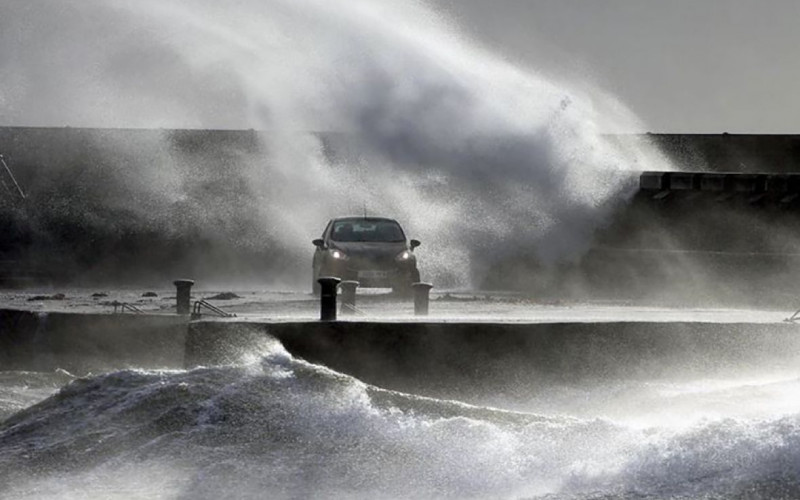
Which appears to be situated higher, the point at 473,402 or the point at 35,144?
the point at 35,144

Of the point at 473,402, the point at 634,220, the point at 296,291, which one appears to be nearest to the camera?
the point at 473,402

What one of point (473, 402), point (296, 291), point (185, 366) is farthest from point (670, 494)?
point (296, 291)

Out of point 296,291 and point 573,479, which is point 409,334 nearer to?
point 573,479

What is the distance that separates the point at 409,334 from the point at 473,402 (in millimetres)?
972

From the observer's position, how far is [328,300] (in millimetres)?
16391

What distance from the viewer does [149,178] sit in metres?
38.0

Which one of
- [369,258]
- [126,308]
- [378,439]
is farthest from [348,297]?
[378,439]

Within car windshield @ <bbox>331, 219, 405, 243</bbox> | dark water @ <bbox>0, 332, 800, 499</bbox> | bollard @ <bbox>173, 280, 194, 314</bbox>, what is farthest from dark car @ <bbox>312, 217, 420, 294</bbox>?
dark water @ <bbox>0, 332, 800, 499</bbox>

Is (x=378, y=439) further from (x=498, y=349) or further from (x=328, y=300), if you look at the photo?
(x=328, y=300)

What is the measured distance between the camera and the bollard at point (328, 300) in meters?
16.3

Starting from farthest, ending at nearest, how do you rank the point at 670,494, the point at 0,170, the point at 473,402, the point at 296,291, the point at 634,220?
1. the point at 0,170
2. the point at 634,220
3. the point at 296,291
4. the point at 473,402
5. the point at 670,494

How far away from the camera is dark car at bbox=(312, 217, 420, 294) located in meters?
24.4

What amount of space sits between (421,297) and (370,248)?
592cm

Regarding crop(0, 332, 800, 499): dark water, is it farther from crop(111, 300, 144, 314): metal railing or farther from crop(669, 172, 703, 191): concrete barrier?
crop(669, 172, 703, 191): concrete barrier
